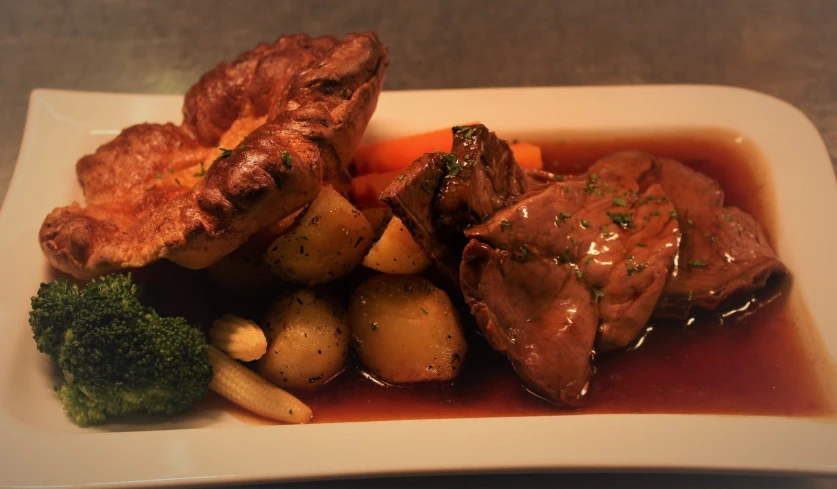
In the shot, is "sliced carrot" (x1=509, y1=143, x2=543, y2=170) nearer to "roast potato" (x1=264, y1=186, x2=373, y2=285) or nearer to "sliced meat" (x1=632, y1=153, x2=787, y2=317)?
"sliced meat" (x1=632, y1=153, x2=787, y2=317)

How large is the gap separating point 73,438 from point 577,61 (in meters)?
3.81

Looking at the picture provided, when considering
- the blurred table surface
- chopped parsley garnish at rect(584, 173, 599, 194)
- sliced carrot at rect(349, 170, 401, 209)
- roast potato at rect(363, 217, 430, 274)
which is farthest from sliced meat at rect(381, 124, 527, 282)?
the blurred table surface

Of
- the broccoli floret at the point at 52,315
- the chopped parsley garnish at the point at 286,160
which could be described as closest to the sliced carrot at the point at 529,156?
the chopped parsley garnish at the point at 286,160

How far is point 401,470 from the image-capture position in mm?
2041

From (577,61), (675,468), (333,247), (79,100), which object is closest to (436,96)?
(333,247)

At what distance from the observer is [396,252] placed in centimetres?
248

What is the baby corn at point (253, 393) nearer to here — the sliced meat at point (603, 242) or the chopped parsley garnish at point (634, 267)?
the sliced meat at point (603, 242)

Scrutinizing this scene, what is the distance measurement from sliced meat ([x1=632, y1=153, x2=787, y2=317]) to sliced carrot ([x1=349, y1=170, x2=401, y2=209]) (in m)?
1.36

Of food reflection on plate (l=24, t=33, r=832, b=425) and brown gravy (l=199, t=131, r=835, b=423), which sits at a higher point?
food reflection on plate (l=24, t=33, r=832, b=425)

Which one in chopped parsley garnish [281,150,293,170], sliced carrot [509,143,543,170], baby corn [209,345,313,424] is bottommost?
baby corn [209,345,313,424]

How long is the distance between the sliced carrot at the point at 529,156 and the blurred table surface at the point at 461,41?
1.30 metres

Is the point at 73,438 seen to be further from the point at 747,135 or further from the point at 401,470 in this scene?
the point at 747,135

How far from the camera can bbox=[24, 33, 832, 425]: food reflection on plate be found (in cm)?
223

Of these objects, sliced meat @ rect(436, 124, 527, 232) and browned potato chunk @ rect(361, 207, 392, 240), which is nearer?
sliced meat @ rect(436, 124, 527, 232)
